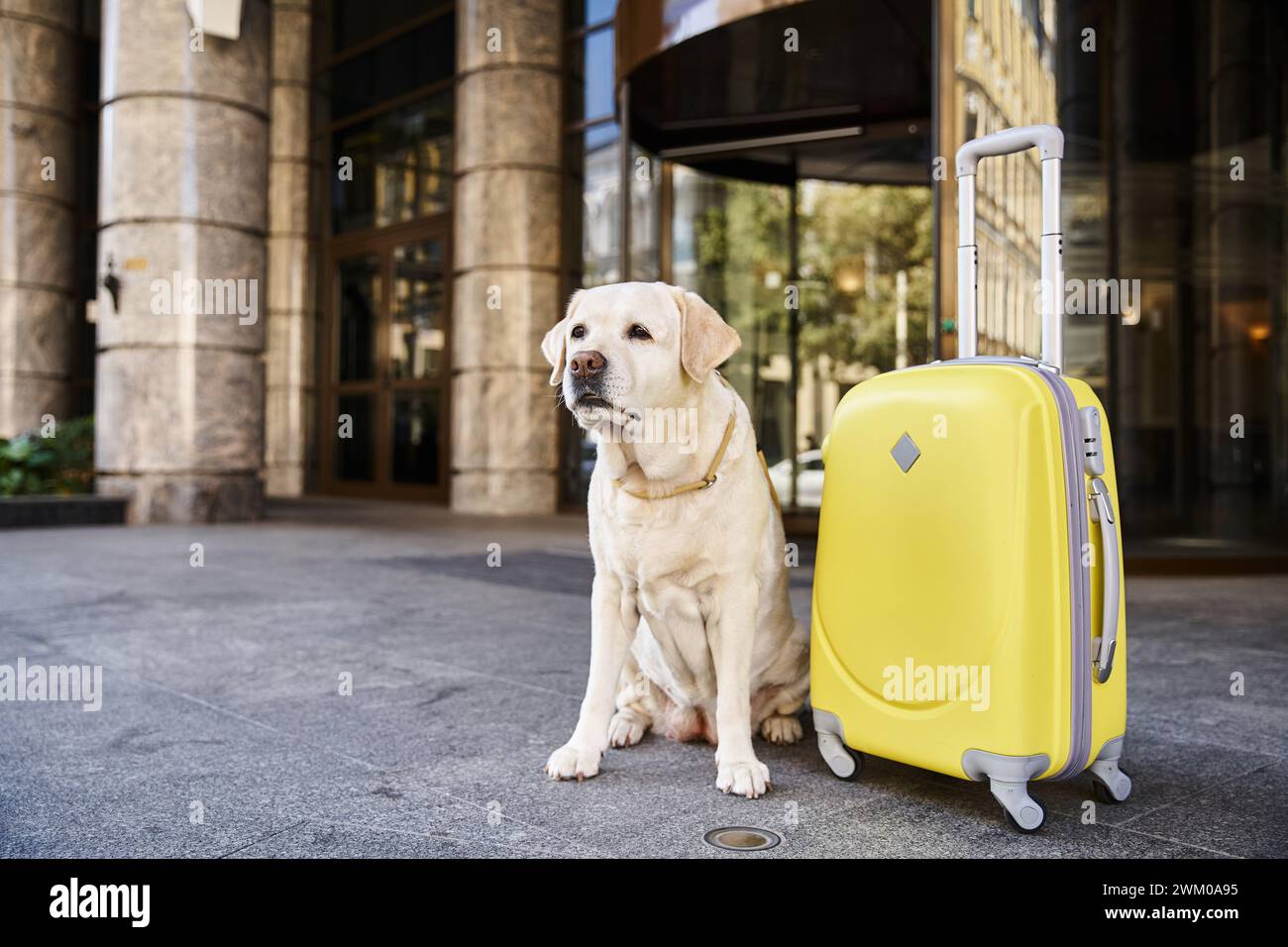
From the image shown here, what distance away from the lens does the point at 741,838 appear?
2.43 metres

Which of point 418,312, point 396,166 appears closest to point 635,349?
point 418,312

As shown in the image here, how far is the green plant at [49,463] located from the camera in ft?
39.6

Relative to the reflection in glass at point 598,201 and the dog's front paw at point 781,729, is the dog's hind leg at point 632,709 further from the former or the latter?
the reflection in glass at point 598,201

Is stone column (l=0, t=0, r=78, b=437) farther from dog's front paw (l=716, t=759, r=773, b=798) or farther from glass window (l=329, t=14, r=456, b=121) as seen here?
dog's front paw (l=716, t=759, r=773, b=798)

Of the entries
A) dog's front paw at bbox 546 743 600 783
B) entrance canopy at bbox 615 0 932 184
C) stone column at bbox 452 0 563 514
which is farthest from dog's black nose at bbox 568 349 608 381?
stone column at bbox 452 0 563 514

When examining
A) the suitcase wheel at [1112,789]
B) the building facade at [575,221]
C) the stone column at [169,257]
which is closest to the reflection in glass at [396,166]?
the building facade at [575,221]

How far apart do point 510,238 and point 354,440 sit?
19.2 feet

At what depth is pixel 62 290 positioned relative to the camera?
17656mm

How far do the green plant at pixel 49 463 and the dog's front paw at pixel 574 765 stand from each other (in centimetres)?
1145

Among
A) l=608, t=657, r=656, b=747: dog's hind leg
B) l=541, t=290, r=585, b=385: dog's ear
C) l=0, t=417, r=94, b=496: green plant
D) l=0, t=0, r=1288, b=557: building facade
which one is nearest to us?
l=541, t=290, r=585, b=385: dog's ear

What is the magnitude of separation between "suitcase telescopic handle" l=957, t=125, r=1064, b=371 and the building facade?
3.62 metres

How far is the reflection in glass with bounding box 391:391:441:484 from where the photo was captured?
646 inches

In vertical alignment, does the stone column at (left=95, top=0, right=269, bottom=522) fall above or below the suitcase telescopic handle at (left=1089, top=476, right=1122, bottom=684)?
above
